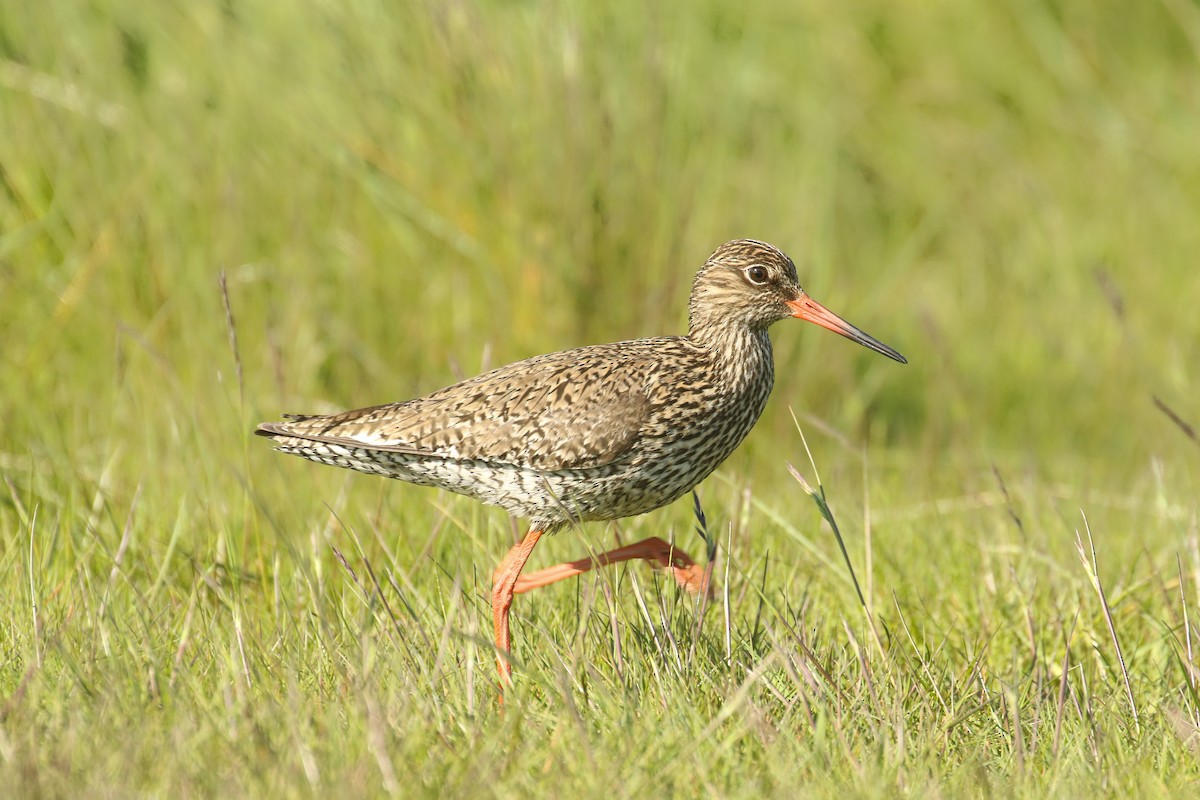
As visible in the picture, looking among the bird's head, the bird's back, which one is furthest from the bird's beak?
the bird's back

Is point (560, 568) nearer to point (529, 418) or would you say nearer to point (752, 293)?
point (529, 418)

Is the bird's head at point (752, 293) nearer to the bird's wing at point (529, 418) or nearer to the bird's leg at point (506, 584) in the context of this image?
the bird's wing at point (529, 418)

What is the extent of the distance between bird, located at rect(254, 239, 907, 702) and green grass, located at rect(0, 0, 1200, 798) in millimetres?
198

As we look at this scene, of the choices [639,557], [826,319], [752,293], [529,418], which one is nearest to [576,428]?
[529,418]

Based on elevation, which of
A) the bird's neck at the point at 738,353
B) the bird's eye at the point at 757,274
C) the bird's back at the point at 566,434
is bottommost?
the bird's back at the point at 566,434

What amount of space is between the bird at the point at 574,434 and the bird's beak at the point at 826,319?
0.01m

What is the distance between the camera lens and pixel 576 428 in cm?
475

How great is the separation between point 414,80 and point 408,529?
264 centimetres

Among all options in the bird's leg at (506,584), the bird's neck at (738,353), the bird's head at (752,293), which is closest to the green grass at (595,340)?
the bird's leg at (506,584)

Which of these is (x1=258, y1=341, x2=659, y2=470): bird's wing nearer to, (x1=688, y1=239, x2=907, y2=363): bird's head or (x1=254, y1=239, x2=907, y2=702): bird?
(x1=254, y1=239, x2=907, y2=702): bird

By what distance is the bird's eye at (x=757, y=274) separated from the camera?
17.2 feet

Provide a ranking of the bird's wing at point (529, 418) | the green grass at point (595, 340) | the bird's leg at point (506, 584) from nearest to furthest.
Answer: the green grass at point (595, 340) < the bird's leg at point (506, 584) < the bird's wing at point (529, 418)

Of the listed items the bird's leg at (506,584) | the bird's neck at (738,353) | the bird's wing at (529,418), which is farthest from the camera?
the bird's neck at (738,353)

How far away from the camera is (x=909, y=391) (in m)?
8.05
